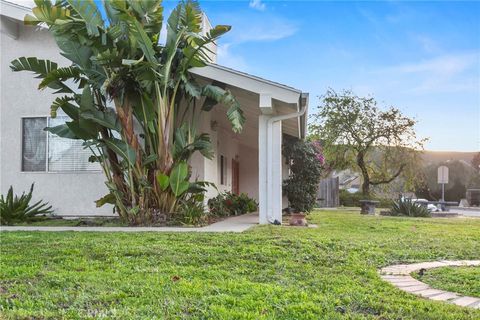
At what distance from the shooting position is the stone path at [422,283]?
13.4 feet

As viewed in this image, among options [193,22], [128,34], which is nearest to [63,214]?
[128,34]

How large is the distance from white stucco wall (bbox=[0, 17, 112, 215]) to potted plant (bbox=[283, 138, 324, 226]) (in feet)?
18.3

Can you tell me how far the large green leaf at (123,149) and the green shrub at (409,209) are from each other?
11.4m

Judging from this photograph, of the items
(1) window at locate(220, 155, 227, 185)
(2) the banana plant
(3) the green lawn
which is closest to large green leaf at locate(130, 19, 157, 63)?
(2) the banana plant

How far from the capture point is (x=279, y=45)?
14.2 metres

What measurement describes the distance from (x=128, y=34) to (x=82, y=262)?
5.43 meters

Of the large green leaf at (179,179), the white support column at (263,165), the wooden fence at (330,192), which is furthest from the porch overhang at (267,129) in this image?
the wooden fence at (330,192)

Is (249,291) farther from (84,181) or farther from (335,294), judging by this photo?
(84,181)

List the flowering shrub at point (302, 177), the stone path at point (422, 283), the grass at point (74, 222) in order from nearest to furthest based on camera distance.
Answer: the stone path at point (422, 283) → the grass at point (74, 222) → the flowering shrub at point (302, 177)

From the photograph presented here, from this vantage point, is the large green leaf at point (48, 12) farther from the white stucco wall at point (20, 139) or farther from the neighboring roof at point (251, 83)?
the white stucco wall at point (20, 139)

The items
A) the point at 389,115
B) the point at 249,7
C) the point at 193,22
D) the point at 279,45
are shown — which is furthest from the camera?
the point at 389,115

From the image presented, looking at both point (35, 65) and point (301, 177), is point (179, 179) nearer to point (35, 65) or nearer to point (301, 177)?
point (35, 65)

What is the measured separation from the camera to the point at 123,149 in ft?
32.1

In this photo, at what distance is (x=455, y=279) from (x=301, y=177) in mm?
9727
